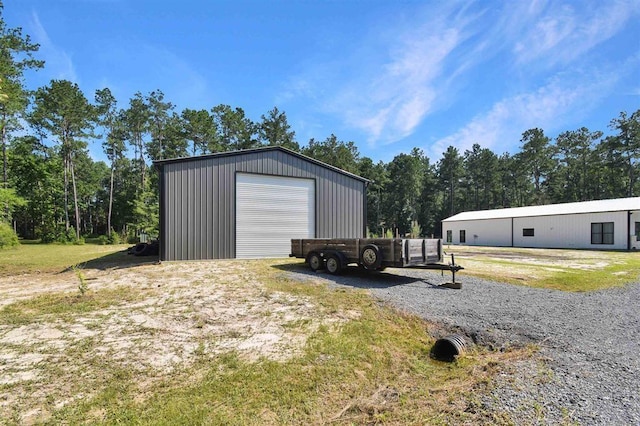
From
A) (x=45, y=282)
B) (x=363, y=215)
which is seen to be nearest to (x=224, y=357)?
(x=45, y=282)

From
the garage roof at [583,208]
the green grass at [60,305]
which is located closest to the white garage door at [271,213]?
the green grass at [60,305]

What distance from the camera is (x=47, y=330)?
472 cm

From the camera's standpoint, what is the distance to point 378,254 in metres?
8.51

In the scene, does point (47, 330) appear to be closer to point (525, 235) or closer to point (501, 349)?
point (501, 349)

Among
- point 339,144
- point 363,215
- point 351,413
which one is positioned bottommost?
point 351,413

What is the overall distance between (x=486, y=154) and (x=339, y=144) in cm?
2828

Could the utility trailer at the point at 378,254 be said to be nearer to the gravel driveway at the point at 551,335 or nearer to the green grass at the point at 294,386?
the gravel driveway at the point at 551,335

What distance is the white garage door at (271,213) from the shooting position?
565 inches

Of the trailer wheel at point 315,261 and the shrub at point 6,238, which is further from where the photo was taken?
the shrub at point 6,238

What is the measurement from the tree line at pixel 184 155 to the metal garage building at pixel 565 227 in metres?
7.01

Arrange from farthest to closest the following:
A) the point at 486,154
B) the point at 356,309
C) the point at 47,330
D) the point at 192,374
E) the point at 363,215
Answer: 1. the point at 486,154
2. the point at 363,215
3. the point at 356,309
4. the point at 47,330
5. the point at 192,374

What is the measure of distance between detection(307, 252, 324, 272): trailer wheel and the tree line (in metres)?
15.1

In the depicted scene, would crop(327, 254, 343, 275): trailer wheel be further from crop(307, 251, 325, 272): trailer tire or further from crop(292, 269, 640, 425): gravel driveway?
crop(292, 269, 640, 425): gravel driveway

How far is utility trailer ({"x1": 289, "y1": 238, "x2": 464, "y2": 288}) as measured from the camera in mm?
8234
